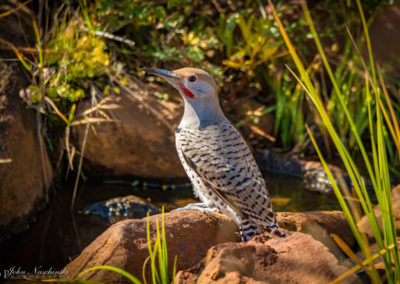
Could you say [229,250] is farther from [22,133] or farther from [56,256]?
[22,133]

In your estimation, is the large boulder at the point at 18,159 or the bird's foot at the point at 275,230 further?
the large boulder at the point at 18,159

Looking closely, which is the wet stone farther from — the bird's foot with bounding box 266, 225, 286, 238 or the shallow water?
the bird's foot with bounding box 266, 225, 286, 238

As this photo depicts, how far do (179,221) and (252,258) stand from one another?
0.90 meters

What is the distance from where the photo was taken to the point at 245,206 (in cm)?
326

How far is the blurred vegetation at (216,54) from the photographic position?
4.96 m

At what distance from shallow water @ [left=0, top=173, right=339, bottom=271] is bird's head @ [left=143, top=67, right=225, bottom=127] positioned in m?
1.33

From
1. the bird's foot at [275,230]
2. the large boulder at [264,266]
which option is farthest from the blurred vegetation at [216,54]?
the large boulder at [264,266]

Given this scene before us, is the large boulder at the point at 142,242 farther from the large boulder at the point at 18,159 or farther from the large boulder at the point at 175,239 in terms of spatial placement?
the large boulder at the point at 18,159

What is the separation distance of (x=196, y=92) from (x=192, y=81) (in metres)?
0.10

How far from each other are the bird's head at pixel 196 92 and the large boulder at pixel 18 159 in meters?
1.55

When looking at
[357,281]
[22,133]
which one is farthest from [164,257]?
[22,133]

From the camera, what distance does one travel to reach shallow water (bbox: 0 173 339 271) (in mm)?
3879

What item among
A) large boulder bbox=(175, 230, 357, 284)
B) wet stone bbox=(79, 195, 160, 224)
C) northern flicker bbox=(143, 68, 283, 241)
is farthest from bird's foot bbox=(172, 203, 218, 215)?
large boulder bbox=(175, 230, 357, 284)

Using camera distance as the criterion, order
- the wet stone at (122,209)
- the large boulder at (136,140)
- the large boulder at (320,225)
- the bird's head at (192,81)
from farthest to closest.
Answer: the large boulder at (136,140), the wet stone at (122,209), the bird's head at (192,81), the large boulder at (320,225)
